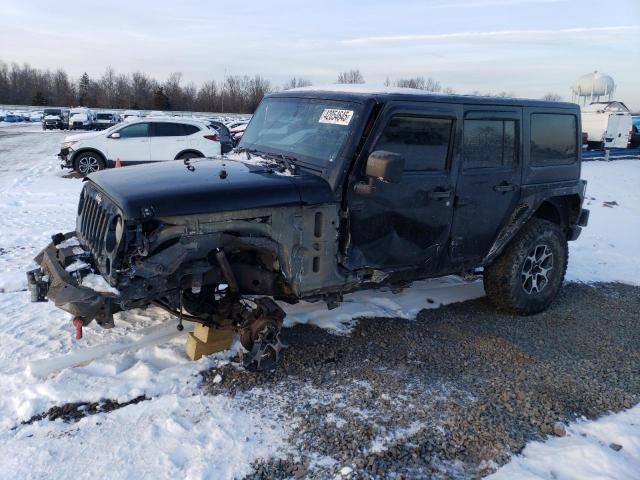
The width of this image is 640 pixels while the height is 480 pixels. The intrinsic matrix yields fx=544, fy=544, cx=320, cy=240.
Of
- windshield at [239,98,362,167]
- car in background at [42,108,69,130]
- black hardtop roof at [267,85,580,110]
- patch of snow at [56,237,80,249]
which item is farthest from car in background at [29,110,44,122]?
black hardtop roof at [267,85,580,110]

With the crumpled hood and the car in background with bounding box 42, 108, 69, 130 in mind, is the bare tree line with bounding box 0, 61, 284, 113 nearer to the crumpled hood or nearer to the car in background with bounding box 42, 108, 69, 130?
the car in background with bounding box 42, 108, 69, 130

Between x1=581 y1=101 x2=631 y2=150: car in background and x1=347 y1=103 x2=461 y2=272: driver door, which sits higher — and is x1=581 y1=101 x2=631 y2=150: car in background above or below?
above

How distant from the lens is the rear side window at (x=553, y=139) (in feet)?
17.2

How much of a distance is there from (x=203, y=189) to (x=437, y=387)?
2.20 metres

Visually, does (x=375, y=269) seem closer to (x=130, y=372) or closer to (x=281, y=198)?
(x=281, y=198)

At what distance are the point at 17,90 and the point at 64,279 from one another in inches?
3780

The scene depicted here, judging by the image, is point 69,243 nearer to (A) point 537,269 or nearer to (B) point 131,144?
(A) point 537,269

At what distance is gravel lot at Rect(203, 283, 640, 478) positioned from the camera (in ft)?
10.5

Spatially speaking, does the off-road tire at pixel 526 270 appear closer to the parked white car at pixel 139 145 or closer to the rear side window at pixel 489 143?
the rear side window at pixel 489 143

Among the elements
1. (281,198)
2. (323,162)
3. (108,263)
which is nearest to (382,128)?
(323,162)

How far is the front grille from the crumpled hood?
0.10 m

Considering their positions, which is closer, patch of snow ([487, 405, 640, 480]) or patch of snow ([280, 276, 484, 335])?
patch of snow ([487, 405, 640, 480])

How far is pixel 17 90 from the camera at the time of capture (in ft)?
278

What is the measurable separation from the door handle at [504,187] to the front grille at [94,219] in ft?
10.6
